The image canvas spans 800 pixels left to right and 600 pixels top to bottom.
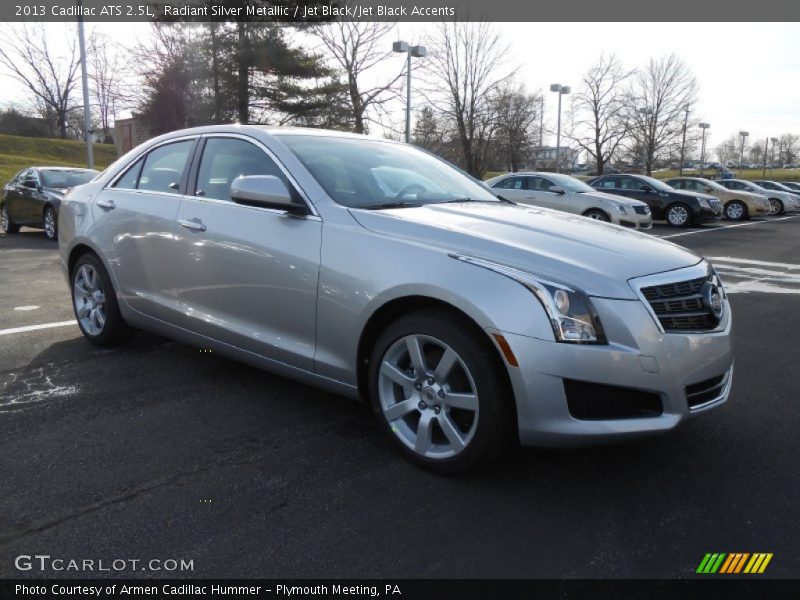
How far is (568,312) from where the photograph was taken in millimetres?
2701

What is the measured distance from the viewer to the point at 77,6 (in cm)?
2092

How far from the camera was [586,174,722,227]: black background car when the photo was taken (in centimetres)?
1911

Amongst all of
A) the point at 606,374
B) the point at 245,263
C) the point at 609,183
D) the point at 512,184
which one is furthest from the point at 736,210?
the point at 606,374

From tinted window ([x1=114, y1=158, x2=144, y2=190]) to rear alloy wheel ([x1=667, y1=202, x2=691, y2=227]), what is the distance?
1759 centimetres

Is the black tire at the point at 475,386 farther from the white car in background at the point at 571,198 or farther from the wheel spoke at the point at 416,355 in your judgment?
the white car in background at the point at 571,198

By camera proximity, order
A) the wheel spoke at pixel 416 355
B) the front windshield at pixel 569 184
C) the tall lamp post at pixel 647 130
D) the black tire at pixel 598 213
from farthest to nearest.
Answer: the tall lamp post at pixel 647 130 < the front windshield at pixel 569 184 < the black tire at pixel 598 213 < the wheel spoke at pixel 416 355

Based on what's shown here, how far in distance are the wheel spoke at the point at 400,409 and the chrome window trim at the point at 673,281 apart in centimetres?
112

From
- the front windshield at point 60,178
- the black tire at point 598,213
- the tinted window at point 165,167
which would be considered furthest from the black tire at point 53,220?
the black tire at point 598,213

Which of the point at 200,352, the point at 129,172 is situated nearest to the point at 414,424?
the point at 200,352

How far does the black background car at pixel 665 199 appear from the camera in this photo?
19.1 meters

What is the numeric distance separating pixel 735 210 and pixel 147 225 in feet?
78.6

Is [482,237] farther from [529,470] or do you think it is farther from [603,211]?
[603,211]

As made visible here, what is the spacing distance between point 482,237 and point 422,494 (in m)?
1.19

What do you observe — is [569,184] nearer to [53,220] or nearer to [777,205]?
[53,220]
